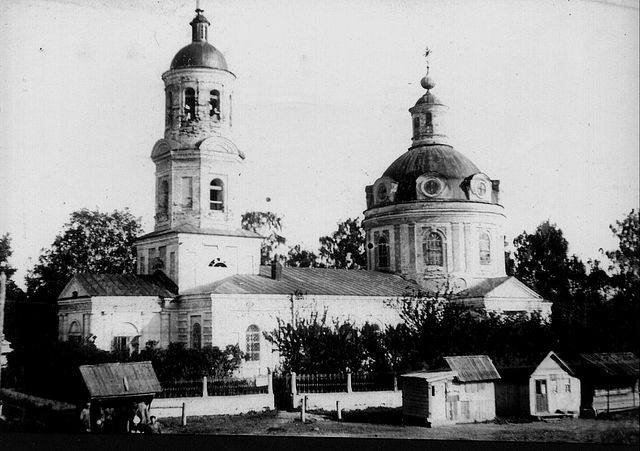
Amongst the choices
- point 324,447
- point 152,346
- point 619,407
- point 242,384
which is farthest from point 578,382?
point 152,346

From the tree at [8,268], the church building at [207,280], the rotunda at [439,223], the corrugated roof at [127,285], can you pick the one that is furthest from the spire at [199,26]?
the rotunda at [439,223]

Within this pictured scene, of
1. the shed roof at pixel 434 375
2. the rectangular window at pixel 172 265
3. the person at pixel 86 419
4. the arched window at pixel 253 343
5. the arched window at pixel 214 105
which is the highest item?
the arched window at pixel 214 105

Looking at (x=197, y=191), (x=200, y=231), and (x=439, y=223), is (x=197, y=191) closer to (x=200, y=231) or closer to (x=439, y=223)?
(x=200, y=231)

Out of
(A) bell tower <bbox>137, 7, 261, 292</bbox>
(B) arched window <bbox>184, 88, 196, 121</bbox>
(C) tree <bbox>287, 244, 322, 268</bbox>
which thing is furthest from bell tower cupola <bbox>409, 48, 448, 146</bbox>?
(B) arched window <bbox>184, 88, 196, 121</bbox>

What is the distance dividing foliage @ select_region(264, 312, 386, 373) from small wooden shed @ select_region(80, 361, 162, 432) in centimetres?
451

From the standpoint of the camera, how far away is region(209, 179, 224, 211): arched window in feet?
74.5

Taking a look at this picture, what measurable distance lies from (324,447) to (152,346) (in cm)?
690

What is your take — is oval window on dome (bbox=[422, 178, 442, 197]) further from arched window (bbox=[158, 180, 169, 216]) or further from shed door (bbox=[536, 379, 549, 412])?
shed door (bbox=[536, 379, 549, 412])

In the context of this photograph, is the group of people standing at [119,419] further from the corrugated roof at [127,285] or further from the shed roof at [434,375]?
the corrugated roof at [127,285]

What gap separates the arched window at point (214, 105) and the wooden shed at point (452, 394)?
9455mm

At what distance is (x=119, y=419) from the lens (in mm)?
15188

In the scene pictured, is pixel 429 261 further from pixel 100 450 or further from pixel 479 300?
pixel 100 450

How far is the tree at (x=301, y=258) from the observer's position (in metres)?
30.0

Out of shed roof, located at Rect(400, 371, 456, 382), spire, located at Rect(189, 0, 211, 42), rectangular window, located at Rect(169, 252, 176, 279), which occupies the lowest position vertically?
shed roof, located at Rect(400, 371, 456, 382)
